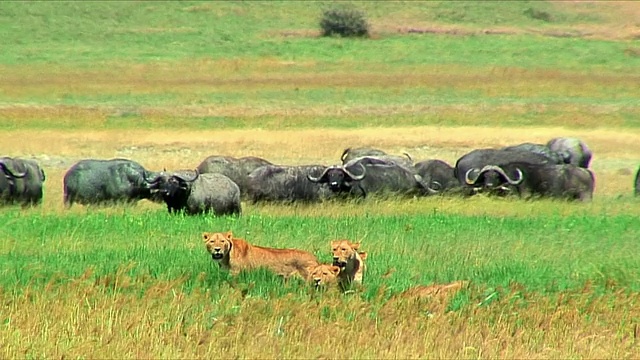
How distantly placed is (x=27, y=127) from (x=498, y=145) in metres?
12.1

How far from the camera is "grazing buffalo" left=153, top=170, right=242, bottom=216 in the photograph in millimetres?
18469

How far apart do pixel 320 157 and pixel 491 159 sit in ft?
17.3

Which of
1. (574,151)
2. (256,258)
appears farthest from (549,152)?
(256,258)

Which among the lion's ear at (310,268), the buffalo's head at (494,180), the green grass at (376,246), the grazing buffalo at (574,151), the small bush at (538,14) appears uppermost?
the small bush at (538,14)

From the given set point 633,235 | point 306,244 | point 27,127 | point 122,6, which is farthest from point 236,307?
point 122,6

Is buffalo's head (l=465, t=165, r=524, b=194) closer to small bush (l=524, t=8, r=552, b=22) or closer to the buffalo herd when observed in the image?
the buffalo herd

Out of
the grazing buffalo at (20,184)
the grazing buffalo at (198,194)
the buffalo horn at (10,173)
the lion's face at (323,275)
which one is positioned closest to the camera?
the lion's face at (323,275)

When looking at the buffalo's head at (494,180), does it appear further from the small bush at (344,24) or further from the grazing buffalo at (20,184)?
the small bush at (344,24)

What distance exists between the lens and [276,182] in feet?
68.1

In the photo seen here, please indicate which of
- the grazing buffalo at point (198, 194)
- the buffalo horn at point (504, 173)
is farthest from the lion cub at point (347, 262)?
the buffalo horn at point (504, 173)

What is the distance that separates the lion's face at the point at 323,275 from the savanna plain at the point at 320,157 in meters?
0.17

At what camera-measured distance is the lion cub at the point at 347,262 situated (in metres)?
10.2

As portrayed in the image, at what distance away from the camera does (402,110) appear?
3681cm

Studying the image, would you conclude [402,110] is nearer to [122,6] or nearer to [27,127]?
[27,127]
